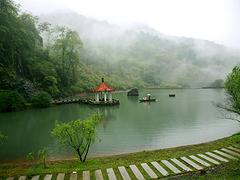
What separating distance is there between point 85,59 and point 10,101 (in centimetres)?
7148

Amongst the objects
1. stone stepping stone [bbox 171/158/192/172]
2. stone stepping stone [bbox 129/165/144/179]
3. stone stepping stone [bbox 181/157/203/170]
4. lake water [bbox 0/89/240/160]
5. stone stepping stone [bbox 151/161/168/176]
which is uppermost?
stone stepping stone [bbox 181/157/203/170]

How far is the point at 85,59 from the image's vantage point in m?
114

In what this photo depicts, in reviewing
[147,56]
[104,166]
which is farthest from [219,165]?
[147,56]

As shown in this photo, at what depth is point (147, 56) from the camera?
492ft

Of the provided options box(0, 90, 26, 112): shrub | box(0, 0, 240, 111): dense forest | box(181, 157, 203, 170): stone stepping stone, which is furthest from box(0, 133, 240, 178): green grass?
box(0, 0, 240, 111): dense forest

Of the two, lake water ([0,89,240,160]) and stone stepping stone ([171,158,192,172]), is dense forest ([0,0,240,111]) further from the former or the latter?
stone stepping stone ([171,158,192,172])

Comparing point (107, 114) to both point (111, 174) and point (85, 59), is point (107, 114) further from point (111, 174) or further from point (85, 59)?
point (85, 59)

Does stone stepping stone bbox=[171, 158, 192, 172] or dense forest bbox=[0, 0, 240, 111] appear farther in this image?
dense forest bbox=[0, 0, 240, 111]

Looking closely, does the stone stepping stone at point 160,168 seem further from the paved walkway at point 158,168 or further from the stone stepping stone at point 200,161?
the stone stepping stone at point 200,161

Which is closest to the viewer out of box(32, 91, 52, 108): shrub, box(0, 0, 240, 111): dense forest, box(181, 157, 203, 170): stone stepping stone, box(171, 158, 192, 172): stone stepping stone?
box(171, 158, 192, 172): stone stepping stone

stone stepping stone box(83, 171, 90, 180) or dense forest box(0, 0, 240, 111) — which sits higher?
dense forest box(0, 0, 240, 111)

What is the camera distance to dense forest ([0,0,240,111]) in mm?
52672

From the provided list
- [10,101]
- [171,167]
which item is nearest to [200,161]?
[171,167]

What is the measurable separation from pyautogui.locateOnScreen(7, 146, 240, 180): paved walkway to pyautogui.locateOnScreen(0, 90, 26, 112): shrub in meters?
31.3
